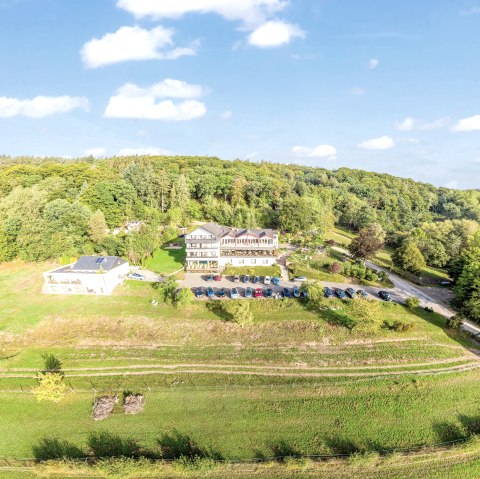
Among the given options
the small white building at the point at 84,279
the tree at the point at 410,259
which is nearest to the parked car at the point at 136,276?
the small white building at the point at 84,279

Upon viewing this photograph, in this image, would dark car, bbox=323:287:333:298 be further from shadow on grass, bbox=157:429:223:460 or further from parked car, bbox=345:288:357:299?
shadow on grass, bbox=157:429:223:460

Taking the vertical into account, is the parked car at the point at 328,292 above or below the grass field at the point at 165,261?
below

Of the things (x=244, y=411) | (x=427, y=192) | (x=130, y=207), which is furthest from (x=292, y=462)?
(x=427, y=192)

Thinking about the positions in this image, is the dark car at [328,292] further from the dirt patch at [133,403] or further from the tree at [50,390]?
the tree at [50,390]

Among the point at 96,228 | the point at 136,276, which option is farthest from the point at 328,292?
the point at 96,228

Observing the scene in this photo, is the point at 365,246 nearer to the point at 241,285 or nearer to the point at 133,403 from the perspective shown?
the point at 241,285

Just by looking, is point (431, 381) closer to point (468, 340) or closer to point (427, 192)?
point (468, 340)
